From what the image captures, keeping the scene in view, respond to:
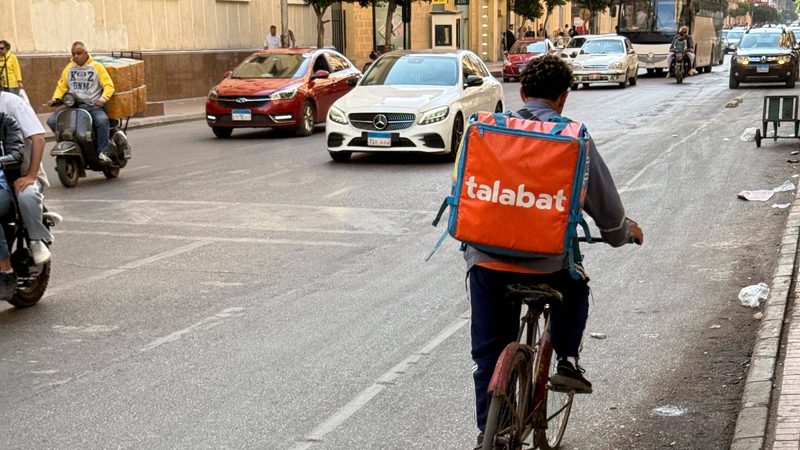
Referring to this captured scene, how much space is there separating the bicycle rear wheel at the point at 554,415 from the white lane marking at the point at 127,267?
14.7ft

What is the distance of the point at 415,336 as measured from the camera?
6.95 metres

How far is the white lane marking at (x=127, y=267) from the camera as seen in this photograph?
8398 mm

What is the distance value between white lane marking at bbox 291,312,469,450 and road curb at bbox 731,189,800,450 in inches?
69.0

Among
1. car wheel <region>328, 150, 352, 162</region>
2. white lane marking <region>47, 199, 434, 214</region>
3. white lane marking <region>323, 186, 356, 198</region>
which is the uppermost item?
white lane marking <region>47, 199, 434, 214</region>

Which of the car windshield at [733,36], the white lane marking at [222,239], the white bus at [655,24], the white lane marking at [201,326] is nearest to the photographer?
the white lane marking at [201,326]

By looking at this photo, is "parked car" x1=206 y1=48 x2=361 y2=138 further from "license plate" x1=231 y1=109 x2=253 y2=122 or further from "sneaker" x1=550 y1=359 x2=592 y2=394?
"sneaker" x1=550 y1=359 x2=592 y2=394

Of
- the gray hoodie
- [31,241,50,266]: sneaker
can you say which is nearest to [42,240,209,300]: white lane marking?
[31,241,50,266]: sneaker

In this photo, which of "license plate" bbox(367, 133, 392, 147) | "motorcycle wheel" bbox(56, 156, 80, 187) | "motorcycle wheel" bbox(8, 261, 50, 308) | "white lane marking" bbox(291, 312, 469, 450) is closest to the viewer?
"white lane marking" bbox(291, 312, 469, 450)

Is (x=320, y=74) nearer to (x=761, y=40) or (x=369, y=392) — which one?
(x=369, y=392)

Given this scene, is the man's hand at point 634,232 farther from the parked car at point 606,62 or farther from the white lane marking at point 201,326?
the parked car at point 606,62

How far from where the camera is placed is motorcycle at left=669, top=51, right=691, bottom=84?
125 ft

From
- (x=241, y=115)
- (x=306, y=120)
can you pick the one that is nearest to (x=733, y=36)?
(x=306, y=120)

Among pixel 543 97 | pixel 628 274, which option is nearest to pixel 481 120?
pixel 543 97

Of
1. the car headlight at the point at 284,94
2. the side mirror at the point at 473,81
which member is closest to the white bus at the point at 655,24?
the car headlight at the point at 284,94
